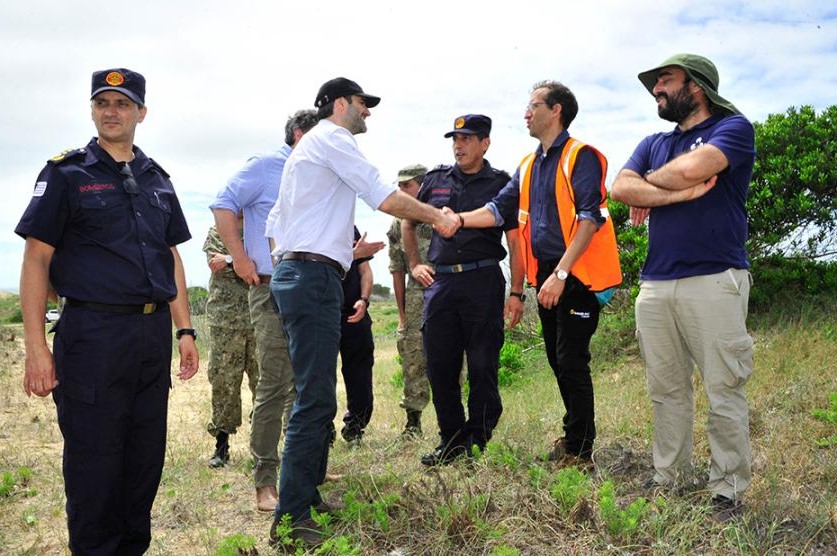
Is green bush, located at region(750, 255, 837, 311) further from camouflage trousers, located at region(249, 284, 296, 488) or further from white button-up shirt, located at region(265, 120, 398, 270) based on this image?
white button-up shirt, located at region(265, 120, 398, 270)

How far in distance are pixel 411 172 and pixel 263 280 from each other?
2061 millimetres

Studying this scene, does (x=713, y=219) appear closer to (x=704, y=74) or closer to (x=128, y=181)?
(x=704, y=74)

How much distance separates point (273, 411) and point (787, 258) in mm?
Result: 6816

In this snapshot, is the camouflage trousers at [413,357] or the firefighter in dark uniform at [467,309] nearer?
the firefighter in dark uniform at [467,309]

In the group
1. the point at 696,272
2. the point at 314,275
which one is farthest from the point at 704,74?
the point at 314,275

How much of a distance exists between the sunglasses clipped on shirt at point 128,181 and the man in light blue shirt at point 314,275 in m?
0.71

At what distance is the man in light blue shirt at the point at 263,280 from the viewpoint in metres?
4.27

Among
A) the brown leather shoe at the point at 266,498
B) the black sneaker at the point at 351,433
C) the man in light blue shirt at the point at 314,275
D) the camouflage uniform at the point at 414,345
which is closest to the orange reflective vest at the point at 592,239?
the man in light blue shirt at the point at 314,275

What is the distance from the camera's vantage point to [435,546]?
3295 mm

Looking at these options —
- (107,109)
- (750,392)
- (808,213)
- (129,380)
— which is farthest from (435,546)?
(808,213)

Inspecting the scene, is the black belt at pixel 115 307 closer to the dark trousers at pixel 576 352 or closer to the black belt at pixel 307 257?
the black belt at pixel 307 257

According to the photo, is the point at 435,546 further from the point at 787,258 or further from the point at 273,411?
the point at 787,258

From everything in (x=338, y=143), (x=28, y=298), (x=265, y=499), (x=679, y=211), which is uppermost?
(x=338, y=143)

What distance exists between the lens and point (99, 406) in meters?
3.13
